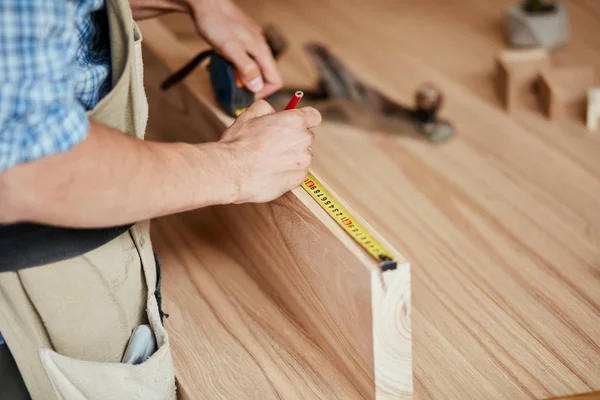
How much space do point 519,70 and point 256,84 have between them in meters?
0.83

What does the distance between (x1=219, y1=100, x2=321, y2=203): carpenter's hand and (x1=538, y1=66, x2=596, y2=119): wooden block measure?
3.09ft

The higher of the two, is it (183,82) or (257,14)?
(183,82)

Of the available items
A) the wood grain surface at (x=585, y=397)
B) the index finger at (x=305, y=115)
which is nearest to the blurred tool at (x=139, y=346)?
the index finger at (x=305, y=115)

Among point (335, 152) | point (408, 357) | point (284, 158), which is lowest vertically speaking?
point (335, 152)

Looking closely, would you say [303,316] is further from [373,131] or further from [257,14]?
[257,14]

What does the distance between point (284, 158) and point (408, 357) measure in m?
0.35

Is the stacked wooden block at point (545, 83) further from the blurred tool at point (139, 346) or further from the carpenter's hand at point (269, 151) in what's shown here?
the blurred tool at point (139, 346)

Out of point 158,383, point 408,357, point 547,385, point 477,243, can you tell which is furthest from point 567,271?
point 158,383

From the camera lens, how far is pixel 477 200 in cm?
163

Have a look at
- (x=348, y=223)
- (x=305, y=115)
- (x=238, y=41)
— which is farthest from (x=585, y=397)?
(x=238, y=41)

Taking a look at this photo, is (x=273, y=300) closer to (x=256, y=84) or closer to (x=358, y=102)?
(x=256, y=84)

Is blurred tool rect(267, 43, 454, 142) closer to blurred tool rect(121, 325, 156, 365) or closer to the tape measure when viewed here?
the tape measure

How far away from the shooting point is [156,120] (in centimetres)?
174

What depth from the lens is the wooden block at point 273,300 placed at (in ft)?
3.49
